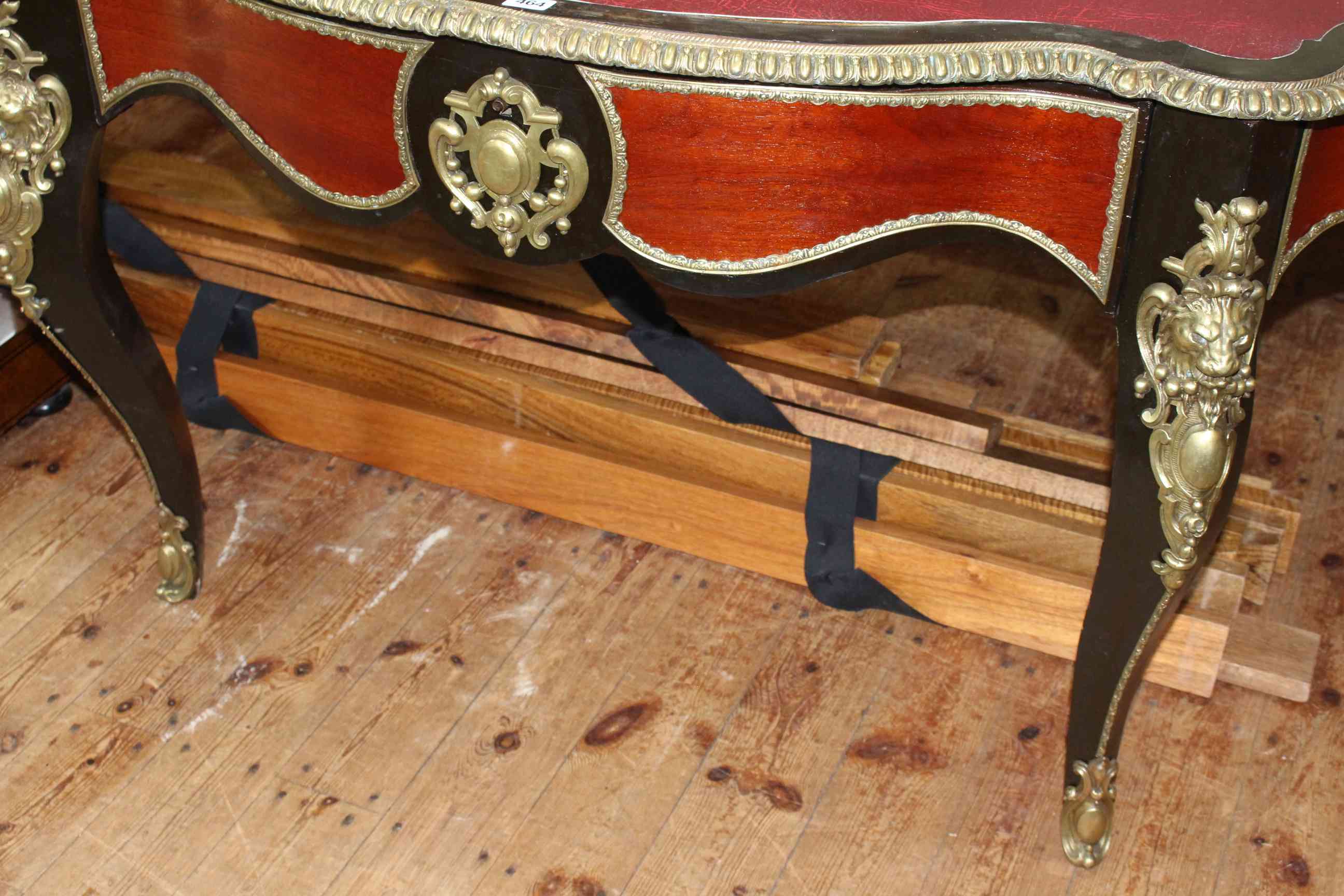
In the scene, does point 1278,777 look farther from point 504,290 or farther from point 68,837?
point 68,837

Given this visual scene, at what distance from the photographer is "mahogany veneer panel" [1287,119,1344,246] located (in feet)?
3.40

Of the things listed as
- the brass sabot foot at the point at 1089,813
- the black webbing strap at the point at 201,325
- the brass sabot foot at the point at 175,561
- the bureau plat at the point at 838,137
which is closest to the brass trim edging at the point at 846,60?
the bureau plat at the point at 838,137

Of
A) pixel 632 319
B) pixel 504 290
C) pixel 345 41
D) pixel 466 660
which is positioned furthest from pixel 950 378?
pixel 345 41

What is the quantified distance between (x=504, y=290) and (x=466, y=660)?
0.51m

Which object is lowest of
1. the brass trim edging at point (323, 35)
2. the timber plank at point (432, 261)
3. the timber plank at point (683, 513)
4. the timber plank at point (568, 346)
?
the timber plank at point (683, 513)

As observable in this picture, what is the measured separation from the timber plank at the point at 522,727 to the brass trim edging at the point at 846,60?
2.68 ft

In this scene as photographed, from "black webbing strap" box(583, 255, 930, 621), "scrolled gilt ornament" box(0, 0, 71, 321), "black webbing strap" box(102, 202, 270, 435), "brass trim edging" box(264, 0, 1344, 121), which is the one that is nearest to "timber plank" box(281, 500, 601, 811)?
"black webbing strap" box(583, 255, 930, 621)

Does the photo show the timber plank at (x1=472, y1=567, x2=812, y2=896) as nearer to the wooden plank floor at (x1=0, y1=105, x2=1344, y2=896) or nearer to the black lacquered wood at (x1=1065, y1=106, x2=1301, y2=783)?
the wooden plank floor at (x1=0, y1=105, x2=1344, y2=896)

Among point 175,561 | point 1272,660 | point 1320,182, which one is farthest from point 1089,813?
point 175,561

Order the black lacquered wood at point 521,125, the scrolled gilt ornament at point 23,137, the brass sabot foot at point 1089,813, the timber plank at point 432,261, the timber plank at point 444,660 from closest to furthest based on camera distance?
the black lacquered wood at point 521,125, the scrolled gilt ornament at point 23,137, the brass sabot foot at point 1089,813, the timber plank at point 444,660, the timber plank at point 432,261

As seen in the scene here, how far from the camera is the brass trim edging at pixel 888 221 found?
1.04 m

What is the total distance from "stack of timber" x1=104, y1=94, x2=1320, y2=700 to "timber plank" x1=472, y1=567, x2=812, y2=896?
0.08 m

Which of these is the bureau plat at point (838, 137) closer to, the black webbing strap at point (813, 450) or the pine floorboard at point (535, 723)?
the pine floorboard at point (535, 723)

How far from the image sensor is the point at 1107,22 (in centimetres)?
109
